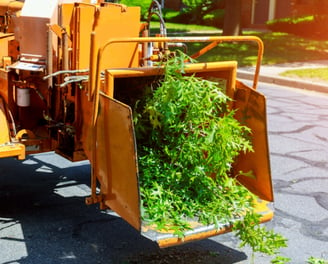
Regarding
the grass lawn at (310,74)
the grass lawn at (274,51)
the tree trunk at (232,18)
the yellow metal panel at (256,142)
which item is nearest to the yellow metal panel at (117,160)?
the yellow metal panel at (256,142)

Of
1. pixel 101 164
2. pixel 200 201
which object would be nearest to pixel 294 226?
pixel 200 201

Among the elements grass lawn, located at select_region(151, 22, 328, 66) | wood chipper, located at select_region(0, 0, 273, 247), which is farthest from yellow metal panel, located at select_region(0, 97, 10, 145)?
grass lawn, located at select_region(151, 22, 328, 66)

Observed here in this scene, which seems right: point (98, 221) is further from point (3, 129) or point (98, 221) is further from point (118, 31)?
point (118, 31)

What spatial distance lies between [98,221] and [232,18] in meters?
13.7

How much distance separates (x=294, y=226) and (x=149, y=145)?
1584mm

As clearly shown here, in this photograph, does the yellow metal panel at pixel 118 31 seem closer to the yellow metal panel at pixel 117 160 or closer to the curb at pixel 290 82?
→ the yellow metal panel at pixel 117 160

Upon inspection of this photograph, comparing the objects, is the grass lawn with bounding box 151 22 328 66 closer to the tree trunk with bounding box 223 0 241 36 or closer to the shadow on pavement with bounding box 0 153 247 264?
the tree trunk with bounding box 223 0 241 36

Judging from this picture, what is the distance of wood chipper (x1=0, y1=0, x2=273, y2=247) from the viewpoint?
385cm

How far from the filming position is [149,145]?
425 centimetres

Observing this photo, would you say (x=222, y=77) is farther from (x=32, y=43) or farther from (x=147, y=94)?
(x=32, y=43)

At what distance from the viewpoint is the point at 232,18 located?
57.7ft

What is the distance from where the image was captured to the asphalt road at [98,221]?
4.21 meters

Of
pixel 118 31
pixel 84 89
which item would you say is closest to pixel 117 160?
pixel 84 89

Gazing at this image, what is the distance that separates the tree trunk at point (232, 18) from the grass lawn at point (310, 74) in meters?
4.73
